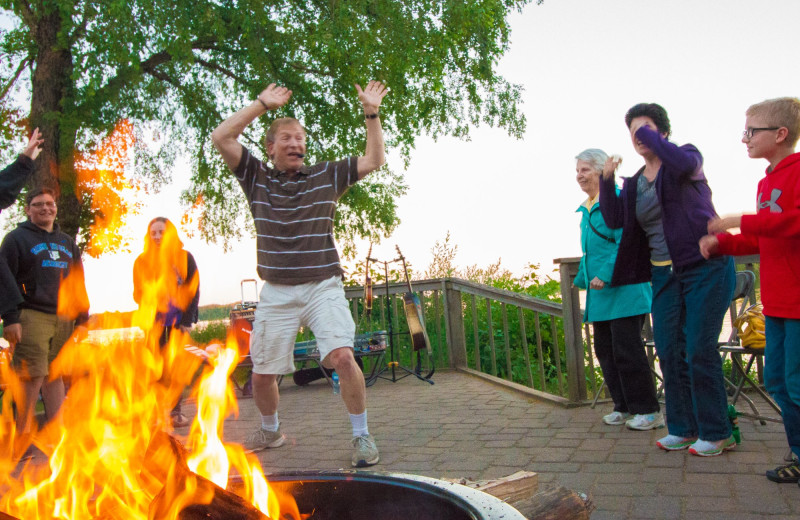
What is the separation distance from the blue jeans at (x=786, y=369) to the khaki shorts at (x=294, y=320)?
2.09 meters

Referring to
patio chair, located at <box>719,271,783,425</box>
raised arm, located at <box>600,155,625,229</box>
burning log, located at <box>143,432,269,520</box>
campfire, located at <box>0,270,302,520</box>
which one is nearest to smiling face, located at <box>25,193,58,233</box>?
campfire, located at <box>0,270,302,520</box>

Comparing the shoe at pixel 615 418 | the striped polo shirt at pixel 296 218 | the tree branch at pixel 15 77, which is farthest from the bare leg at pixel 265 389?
the tree branch at pixel 15 77

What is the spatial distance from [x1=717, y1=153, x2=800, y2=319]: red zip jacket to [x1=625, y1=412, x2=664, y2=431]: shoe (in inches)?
58.0

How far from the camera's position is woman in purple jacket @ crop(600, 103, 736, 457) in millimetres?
3373

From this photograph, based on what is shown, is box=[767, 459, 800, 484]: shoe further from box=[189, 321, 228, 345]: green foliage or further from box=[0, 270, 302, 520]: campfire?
box=[189, 321, 228, 345]: green foliage

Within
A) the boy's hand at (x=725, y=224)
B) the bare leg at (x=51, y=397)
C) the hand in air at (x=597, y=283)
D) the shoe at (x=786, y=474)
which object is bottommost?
the shoe at (x=786, y=474)

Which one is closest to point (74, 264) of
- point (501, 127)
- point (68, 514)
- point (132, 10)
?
point (68, 514)

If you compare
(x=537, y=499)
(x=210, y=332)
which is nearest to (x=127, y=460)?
(x=537, y=499)

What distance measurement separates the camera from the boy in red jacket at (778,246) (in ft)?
9.13

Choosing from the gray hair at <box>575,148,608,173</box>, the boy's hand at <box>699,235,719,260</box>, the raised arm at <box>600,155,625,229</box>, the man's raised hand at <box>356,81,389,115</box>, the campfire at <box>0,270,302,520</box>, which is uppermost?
the man's raised hand at <box>356,81,389,115</box>

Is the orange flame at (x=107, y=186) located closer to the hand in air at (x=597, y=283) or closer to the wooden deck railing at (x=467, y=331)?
the wooden deck railing at (x=467, y=331)

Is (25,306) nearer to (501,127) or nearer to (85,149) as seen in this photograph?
(85,149)

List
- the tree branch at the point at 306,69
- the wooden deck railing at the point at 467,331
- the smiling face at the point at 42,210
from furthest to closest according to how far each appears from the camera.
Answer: the tree branch at the point at 306,69, the wooden deck railing at the point at 467,331, the smiling face at the point at 42,210

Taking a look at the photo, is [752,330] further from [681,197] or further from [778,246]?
[778,246]
